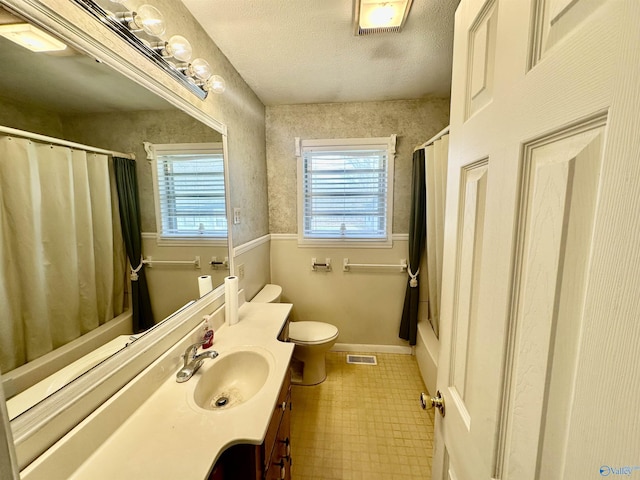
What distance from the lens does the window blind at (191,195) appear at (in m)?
1.18

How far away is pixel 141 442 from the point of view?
30.5 inches

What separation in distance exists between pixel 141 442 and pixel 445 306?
1.05 m

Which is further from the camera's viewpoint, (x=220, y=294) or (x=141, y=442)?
(x=220, y=294)

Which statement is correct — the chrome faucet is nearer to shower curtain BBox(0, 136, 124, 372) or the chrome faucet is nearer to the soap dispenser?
the soap dispenser

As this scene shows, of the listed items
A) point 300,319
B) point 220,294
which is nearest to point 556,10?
point 220,294

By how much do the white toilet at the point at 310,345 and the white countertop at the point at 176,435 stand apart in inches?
39.7

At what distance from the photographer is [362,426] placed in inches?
70.7

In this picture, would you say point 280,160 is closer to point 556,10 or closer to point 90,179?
point 90,179

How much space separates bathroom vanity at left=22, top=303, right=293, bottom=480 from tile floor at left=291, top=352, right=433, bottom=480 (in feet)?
1.47

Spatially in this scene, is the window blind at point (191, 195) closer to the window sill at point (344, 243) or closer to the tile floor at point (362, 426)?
the window sill at point (344, 243)

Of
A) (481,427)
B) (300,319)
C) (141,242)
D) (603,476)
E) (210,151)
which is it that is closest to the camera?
(603,476)

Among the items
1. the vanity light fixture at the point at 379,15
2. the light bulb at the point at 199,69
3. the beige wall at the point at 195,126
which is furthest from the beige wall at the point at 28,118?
the vanity light fixture at the point at 379,15

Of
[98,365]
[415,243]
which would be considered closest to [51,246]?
[98,365]

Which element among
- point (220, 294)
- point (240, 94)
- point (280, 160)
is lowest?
point (220, 294)
